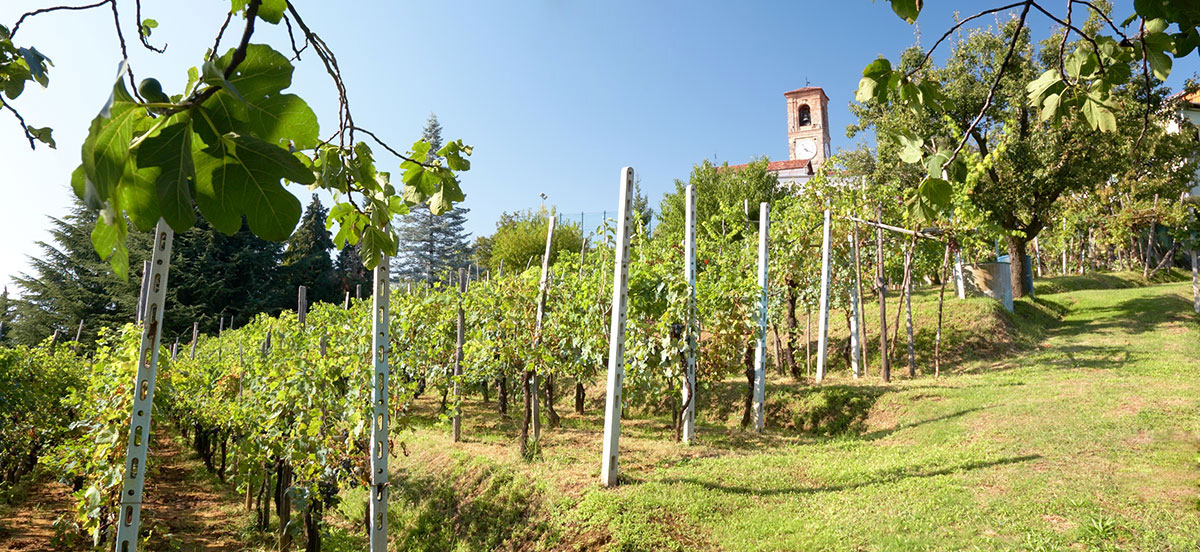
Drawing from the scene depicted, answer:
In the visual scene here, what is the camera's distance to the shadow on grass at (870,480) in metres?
4.32

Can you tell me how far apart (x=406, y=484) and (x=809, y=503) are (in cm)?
398

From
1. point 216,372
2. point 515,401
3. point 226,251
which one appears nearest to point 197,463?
point 216,372

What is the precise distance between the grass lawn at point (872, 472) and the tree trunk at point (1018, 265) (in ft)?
15.7

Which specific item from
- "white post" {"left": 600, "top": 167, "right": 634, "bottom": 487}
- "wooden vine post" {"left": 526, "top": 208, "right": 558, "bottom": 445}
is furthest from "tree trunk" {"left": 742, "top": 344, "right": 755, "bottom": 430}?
"white post" {"left": 600, "top": 167, "right": 634, "bottom": 487}

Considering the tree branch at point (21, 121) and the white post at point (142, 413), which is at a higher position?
the tree branch at point (21, 121)

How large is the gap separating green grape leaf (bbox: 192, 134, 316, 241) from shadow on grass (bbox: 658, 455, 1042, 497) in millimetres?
4200

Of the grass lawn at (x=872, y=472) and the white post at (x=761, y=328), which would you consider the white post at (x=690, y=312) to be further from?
the white post at (x=761, y=328)

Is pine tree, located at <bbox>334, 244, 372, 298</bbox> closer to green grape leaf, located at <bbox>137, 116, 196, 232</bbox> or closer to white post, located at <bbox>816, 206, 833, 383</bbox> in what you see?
white post, located at <bbox>816, 206, 833, 383</bbox>

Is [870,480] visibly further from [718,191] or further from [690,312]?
[718,191]

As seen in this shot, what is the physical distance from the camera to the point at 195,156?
627 mm

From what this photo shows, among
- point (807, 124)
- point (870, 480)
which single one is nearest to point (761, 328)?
point (870, 480)

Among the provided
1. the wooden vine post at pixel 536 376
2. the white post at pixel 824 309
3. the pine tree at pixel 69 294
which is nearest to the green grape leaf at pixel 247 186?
the wooden vine post at pixel 536 376

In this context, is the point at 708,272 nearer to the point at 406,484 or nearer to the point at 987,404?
the point at 987,404

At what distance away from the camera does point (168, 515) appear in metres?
6.41
